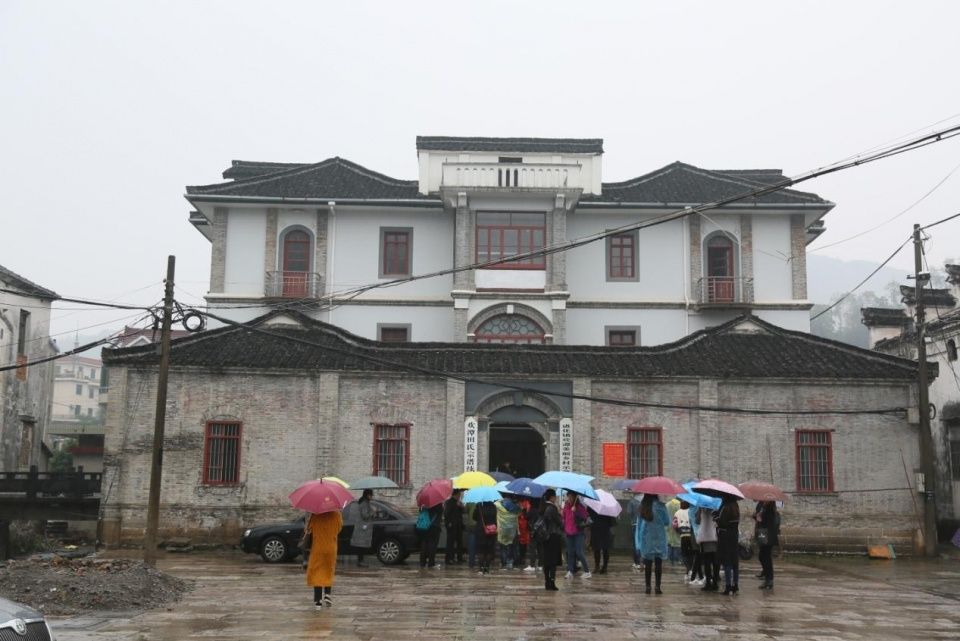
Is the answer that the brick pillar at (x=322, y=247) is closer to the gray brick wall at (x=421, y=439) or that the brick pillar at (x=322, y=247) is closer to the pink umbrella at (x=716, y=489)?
the gray brick wall at (x=421, y=439)

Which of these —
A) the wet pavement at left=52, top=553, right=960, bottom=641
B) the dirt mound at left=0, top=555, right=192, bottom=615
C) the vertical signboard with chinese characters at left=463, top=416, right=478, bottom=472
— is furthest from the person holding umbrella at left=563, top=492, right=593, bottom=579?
the vertical signboard with chinese characters at left=463, top=416, right=478, bottom=472

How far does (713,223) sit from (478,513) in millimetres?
19192

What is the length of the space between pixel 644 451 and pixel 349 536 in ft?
26.6

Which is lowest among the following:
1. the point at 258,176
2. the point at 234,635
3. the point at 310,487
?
the point at 234,635

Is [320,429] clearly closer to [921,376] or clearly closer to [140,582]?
[140,582]

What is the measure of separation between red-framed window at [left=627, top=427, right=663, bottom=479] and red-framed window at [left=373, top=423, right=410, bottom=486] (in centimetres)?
552

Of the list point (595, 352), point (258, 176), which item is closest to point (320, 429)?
point (595, 352)

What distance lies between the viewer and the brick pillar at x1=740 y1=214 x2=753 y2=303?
33.8 meters

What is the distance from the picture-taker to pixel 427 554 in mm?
18828

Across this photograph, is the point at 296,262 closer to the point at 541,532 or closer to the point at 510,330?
the point at 510,330

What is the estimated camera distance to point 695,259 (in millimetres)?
34094

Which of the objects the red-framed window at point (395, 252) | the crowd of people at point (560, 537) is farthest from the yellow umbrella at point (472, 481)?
the red-framed window at point (395, 252)

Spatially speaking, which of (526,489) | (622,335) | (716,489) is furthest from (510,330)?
(716,489)

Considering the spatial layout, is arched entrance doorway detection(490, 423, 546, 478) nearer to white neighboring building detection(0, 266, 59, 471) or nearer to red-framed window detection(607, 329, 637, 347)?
red-framed window detection(607, 329, 637, 347)
